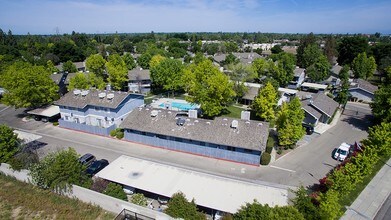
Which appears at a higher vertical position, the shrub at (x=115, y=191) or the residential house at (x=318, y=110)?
the residential house at (x=318, y=110)

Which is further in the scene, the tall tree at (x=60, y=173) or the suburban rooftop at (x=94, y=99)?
the suburban rooftop at (x=94, y=99)

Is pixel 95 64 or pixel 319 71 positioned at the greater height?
pixel 95 64

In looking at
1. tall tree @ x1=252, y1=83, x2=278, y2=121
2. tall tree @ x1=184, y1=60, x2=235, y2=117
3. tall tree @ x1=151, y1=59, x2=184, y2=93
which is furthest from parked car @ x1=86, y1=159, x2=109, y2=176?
tall tree @ x1=151, y1=59, x2=184, y2=93

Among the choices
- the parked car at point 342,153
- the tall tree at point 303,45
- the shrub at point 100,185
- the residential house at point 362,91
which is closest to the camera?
the shrub at point 100,185

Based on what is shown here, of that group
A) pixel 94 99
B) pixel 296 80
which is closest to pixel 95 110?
pixel 94 99

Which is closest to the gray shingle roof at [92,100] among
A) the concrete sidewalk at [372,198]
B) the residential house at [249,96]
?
the residential house at [249,96]

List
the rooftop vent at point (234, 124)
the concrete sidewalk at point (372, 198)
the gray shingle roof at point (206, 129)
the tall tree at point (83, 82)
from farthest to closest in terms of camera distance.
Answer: the tall tree at point (83, 82)
the rooftop vent at point (234, 124)
the gray shingle roof at point (206, 129)
the concrete sidewalk at point (372, 198)

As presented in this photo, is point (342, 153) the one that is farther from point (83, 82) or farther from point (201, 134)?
point (83, 82)

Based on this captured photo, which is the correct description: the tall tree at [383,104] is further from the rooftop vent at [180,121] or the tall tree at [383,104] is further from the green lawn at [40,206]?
the green lawn at [40,206]
